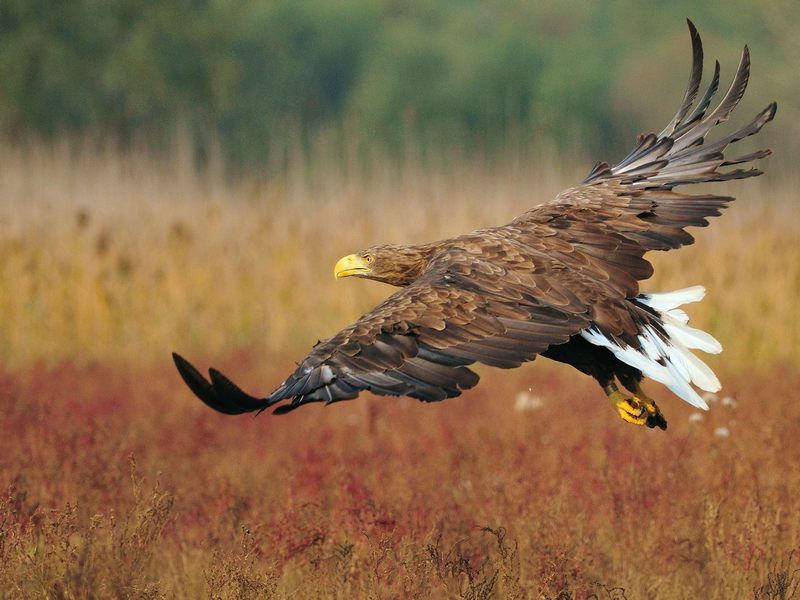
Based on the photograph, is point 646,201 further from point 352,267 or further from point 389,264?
point 352,267

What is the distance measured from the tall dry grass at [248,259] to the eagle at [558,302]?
18.0 feet

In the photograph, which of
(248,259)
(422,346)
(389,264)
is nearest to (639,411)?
(422,346)

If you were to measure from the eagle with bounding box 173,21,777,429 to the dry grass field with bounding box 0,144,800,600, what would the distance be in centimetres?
64

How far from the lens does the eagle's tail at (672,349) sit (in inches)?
219

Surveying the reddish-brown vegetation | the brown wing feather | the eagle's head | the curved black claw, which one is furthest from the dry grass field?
the brown wing feather

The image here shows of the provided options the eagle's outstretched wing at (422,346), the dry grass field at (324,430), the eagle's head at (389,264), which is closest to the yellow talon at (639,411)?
the dry grass field at (324,430)

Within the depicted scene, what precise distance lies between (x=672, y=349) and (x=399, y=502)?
1.46 meters

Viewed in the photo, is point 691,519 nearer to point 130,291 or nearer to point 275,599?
point 275,599

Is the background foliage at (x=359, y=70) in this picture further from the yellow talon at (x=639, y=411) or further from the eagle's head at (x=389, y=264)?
the yellow talon at (x=639, y=411)

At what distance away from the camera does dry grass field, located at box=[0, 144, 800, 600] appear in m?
5.28

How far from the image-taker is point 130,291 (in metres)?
12.9

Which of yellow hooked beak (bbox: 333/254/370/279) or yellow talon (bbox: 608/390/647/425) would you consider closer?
yellow talon (bbox: 608/390/647/425)

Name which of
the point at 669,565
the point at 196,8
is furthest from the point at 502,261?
the point at 196,8

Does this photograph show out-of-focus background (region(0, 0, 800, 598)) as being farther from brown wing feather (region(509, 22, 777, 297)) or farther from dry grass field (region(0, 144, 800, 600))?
brown wing feather (region(509, 22, 777, 297))
